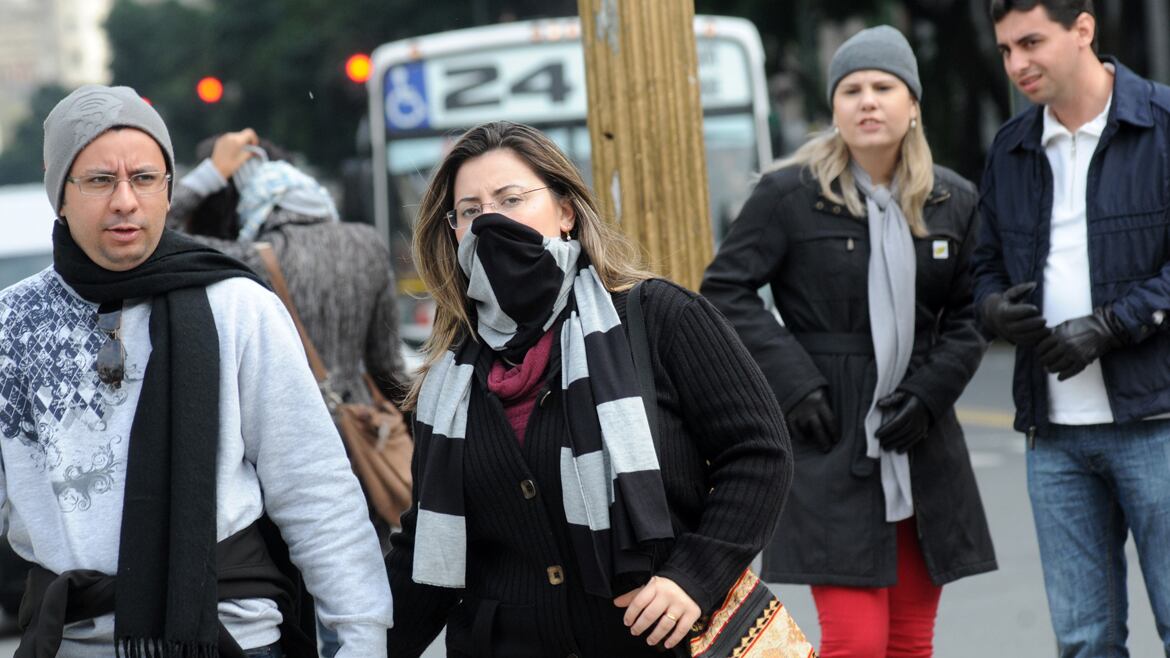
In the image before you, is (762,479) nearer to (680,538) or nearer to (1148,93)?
(680,538)

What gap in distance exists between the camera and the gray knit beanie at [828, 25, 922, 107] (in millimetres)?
4203

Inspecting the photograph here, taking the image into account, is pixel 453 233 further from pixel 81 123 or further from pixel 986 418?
pixel 986 418

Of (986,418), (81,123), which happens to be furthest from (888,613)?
(986,418)

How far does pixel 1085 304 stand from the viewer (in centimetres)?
390

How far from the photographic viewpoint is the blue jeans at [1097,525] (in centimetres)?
386

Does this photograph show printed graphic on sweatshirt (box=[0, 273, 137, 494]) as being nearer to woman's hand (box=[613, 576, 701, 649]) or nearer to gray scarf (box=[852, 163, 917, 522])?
woman's hand (box=[613, 576, 701, 649])

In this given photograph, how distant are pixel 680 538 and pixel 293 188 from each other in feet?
8.27

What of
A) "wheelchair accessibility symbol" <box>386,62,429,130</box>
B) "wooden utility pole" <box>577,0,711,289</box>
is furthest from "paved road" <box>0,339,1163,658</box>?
"wheelchair accessibility symbol" <box>386,62,429,130</box>

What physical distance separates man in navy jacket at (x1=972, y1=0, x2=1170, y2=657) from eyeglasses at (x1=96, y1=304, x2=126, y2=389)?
6.80 feet

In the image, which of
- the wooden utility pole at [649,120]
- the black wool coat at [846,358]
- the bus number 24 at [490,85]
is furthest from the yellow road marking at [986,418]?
the wooden utility pole at [649,120]

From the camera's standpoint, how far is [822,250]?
4.21 meters

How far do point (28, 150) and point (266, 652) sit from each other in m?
82.3

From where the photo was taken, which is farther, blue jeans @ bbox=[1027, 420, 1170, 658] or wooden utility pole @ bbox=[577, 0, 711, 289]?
blue jeans @ bbox=[1027, 420, 1170, 658]

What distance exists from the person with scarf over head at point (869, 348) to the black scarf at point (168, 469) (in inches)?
68.9
